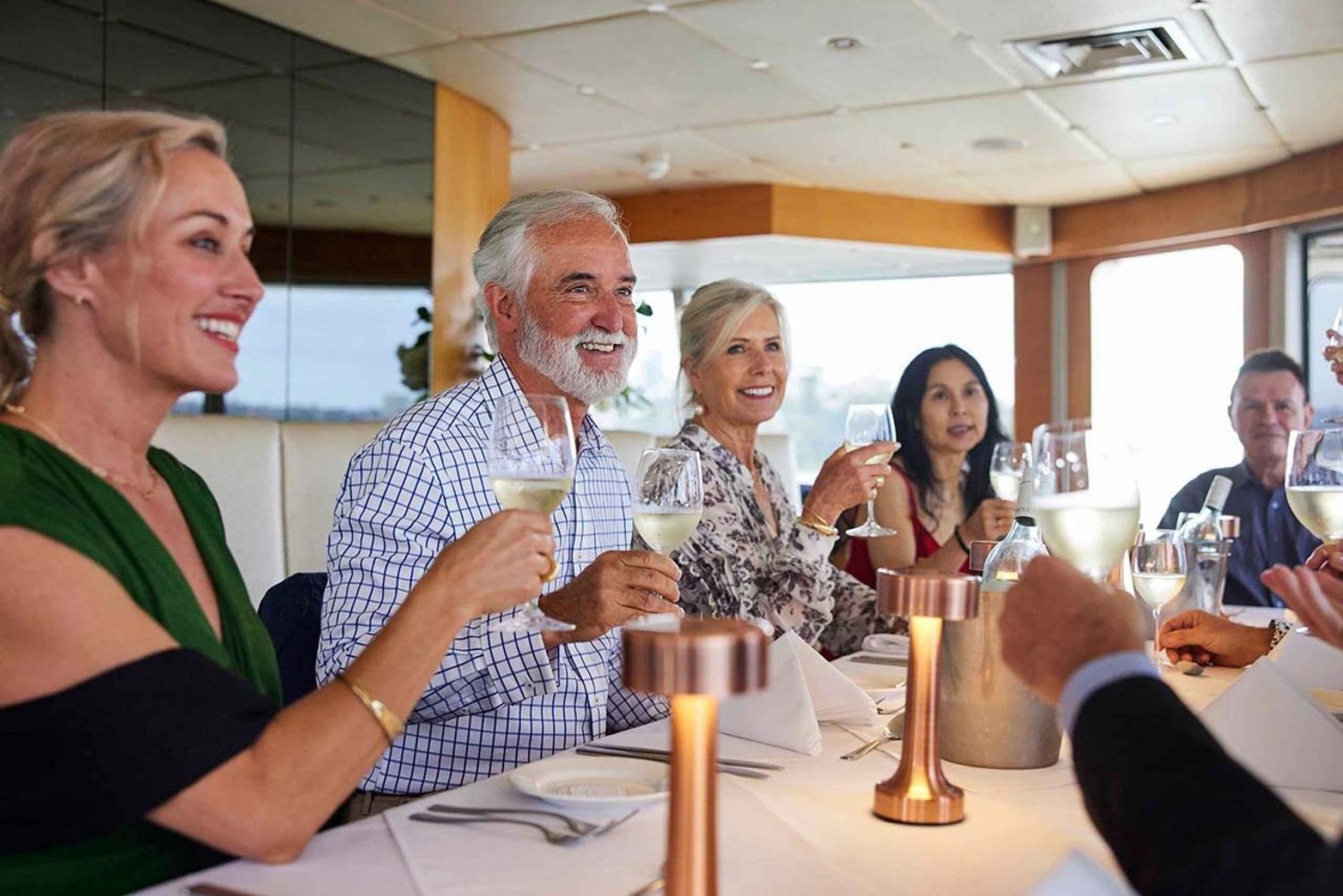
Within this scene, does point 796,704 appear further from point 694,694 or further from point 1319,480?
point 1319,480

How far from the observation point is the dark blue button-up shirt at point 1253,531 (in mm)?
3885

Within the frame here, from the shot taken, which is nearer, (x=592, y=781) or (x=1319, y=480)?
(x=592, y=781)

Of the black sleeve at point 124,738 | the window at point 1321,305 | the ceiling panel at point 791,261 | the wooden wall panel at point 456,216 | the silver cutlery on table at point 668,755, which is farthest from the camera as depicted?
the ceiling panel at point 791,261

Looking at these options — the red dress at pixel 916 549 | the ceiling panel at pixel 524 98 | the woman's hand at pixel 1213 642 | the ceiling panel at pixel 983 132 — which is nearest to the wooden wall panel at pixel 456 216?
the ceiling panel at pixel 524 98

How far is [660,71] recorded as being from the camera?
6.21 metres

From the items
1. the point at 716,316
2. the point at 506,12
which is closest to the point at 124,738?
the point at 716,316

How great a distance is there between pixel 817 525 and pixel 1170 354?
813 centimetres

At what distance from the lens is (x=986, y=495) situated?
396 centimetres

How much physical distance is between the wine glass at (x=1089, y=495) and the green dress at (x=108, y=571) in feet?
2.59

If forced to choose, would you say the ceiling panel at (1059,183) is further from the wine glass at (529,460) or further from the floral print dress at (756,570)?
the wine glass at (529,460)

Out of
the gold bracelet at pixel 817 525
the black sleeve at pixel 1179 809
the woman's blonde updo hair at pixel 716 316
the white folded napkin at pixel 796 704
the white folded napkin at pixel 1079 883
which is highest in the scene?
the woman's blonde updo hair at pixel 716 316

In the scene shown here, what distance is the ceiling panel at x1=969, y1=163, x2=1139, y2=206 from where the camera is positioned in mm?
8505

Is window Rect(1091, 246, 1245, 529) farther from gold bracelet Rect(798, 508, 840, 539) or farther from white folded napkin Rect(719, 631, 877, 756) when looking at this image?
white folded napkin Rect(719, 631, 877, 756)

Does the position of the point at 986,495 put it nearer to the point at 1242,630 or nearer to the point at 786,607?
the point at 786,607
